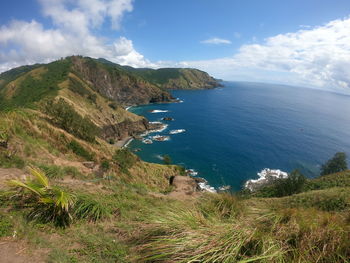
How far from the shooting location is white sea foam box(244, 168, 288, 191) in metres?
40.7

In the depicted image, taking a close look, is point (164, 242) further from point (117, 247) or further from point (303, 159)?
point (303, 159)

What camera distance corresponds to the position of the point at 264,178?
144 feet

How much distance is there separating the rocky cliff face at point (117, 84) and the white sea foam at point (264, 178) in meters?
97.2

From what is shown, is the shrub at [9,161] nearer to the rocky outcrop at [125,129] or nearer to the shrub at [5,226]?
the shrub at [5,226]

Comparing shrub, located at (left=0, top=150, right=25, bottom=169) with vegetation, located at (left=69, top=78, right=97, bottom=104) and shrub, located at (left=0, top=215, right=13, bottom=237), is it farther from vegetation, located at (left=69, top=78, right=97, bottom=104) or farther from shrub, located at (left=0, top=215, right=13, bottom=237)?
vegetation, located at (left=69, top=78, right=97, bottom=104)

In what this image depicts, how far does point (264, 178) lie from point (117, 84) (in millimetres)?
110557

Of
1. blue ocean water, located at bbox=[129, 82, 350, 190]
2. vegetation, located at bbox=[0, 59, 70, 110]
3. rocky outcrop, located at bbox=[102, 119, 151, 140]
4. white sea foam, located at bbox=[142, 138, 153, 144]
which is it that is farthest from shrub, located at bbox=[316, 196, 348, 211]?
vegetation, located at bbox=[0, 59, 70, 110]

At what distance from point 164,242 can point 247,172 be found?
47437mm

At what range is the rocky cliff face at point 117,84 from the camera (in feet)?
380

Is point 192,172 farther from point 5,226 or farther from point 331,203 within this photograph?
point 5,226

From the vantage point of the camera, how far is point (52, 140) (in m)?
18.3

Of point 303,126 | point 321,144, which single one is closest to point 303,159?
→ point 321,144

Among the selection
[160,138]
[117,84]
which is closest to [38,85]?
[160,138]

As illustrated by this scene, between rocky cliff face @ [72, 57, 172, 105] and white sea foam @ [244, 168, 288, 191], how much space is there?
97223 millimetres
